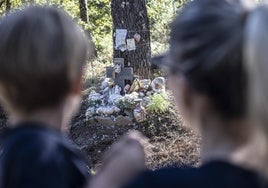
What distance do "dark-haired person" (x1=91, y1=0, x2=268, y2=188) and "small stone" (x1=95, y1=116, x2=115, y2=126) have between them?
5337 millimetres

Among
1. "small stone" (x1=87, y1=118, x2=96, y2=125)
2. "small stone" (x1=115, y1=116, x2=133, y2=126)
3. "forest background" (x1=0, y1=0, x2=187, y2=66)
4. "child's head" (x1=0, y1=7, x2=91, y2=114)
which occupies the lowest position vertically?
"small stone" (x1=87, y1=118, x2=96, y2=125)

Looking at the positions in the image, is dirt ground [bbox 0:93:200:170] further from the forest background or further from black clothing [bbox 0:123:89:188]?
the forest background

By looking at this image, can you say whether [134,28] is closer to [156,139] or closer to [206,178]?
[156,139]

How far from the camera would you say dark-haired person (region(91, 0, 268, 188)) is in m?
1.44

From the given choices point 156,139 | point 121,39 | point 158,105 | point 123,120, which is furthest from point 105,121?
point 121,39

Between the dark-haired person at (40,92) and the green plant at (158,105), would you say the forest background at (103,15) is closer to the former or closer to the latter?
the green plant at (158,105)

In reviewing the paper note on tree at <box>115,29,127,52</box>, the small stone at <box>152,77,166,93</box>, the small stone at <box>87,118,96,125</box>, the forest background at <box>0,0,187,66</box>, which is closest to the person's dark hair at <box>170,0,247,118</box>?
the small stone at <box>87,118,96,125</box>

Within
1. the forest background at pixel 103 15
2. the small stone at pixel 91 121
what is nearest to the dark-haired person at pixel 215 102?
the small stone at pixel 91 121

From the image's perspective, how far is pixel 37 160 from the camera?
1575mm

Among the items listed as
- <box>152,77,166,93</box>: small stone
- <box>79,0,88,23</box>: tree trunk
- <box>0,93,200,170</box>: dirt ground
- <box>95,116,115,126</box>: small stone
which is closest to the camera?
<box>0,93,200,170</box>: dirt ground

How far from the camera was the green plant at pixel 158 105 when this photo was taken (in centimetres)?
675

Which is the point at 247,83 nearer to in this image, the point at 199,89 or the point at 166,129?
the point at 199,89

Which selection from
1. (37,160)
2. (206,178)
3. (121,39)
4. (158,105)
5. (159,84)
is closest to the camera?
(206,178)

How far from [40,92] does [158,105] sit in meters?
5.14
